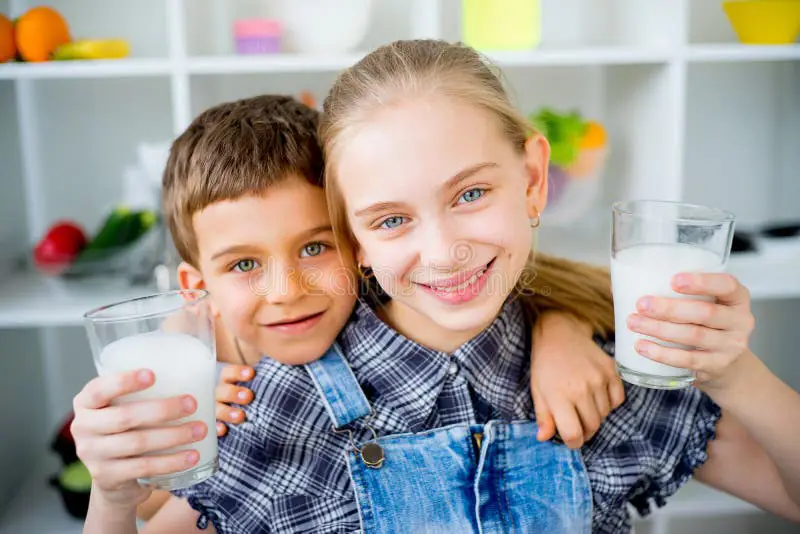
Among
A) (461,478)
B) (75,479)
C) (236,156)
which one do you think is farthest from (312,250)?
(75,479)

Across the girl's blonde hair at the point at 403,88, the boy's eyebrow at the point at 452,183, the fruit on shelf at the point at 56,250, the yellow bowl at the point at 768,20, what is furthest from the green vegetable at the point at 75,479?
the yellow bowl at the point at 768,20

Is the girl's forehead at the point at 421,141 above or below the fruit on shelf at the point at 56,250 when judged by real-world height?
above

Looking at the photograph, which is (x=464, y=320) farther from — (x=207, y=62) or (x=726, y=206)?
(x=726, y=206)

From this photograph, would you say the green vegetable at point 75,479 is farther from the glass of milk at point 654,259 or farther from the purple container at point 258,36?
the glass of milk at point 654,259

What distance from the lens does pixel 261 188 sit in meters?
1.02

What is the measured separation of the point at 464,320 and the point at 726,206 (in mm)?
1654

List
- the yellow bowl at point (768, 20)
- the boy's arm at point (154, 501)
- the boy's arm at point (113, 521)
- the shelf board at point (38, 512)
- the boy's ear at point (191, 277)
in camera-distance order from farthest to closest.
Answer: the shelf board at point (38, 512)
the yellow bowl at point (768, 20)
the boy's arm at point (154, 501)
the boy's ear at point (191, 277)
the boy's arm at point (113, 521)

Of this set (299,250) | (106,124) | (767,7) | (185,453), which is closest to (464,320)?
(299,250)

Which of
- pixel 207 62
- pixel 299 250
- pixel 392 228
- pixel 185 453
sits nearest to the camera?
pixel 185 453

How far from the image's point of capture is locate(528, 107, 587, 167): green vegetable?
1.88 m

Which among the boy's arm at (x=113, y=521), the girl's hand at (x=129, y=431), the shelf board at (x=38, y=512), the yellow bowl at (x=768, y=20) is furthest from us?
the shelf board at (x=38, y=512)

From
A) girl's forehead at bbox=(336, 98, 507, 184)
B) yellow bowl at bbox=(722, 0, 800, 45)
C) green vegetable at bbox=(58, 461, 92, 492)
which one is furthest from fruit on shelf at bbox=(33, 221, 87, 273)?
yellow bowl at bbox=(722, 0, 800, 45)

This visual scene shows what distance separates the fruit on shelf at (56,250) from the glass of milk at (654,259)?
55.9 inches

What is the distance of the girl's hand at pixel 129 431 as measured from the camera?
790 mm
